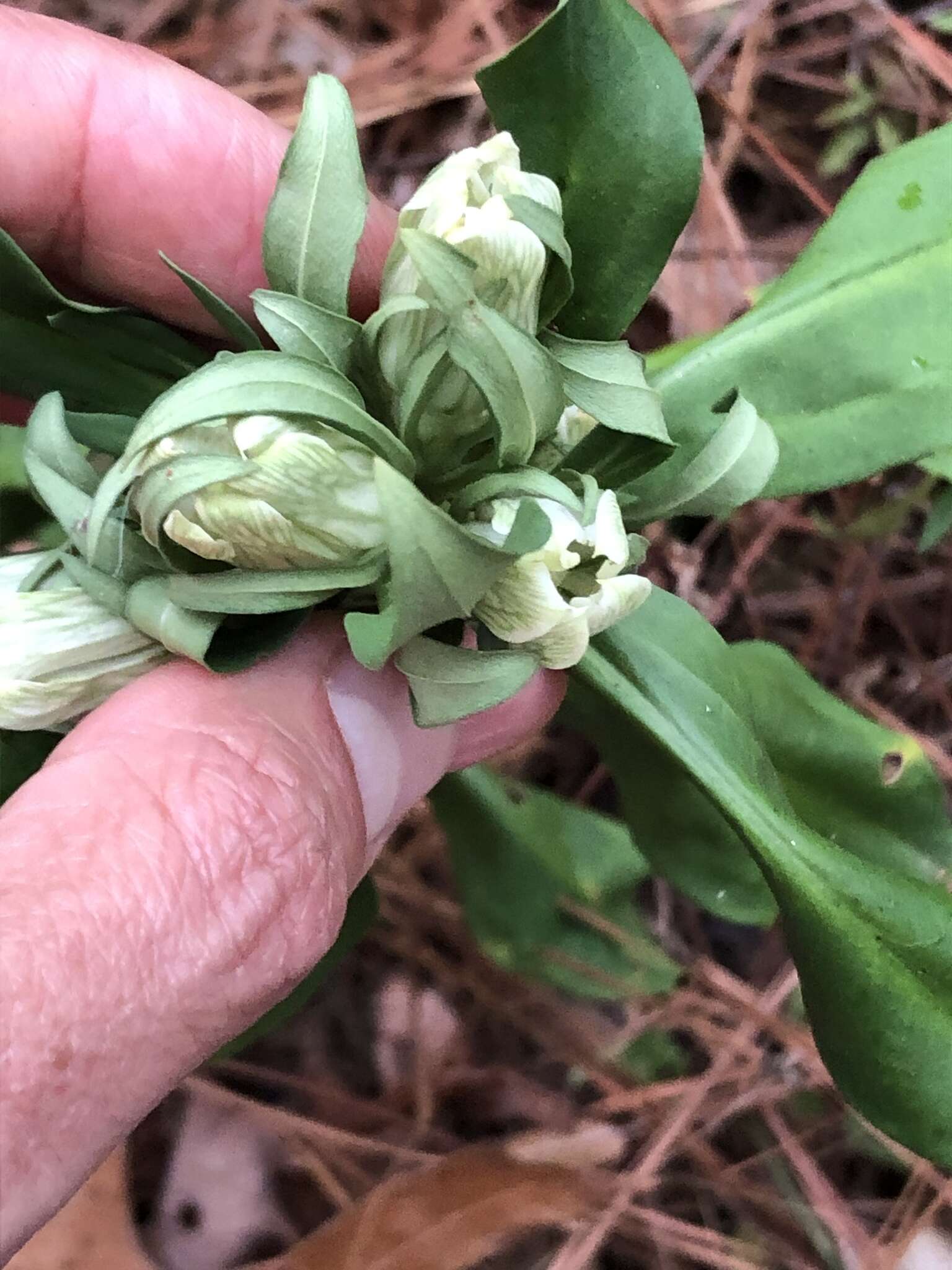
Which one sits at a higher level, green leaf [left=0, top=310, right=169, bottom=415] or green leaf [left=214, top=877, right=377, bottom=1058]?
green leaf [left=0, top=310, right=169, bottom=415]

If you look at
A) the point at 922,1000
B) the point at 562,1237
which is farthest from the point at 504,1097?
the point at 922,1000

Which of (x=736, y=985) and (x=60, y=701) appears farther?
(x=736, y=985)

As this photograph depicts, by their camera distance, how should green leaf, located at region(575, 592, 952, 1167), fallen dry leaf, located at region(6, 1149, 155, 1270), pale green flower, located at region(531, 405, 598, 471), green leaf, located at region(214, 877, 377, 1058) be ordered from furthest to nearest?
1. fallen dry leaf, located at region(6, 1149, 155, 1270)
2. green leaf, located at region(214, 877, 377, 1058)
3. green leaf, located at region(575, 592, 952, 1167)
4. pale green flower, located at region(531, 405, 598, 471)

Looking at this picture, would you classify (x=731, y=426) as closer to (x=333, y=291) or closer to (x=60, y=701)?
(x=333, y=291)

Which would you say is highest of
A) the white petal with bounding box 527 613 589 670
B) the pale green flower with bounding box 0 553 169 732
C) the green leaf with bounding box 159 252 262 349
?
the green leaf with bounding box 159 252 262 349

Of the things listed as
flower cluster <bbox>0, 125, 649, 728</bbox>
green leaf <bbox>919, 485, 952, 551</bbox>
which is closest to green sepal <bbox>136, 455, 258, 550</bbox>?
flower cluster <bbox>0, 125, 649, 728</bbox>

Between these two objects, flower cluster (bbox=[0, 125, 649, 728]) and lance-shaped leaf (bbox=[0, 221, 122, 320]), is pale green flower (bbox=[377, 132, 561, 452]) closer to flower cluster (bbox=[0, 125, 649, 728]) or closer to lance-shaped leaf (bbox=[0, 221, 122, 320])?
flower cluster (bbox=[0, 125, 649, 728])

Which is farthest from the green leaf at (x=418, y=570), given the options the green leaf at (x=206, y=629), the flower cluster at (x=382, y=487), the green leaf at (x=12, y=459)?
the green leaf at (x=12, y=459)

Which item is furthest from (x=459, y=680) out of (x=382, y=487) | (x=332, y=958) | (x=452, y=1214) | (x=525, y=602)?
(x=452, y=1214)
